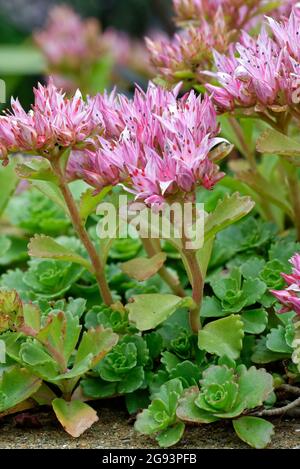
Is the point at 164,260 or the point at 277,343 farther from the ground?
the point at 164,260

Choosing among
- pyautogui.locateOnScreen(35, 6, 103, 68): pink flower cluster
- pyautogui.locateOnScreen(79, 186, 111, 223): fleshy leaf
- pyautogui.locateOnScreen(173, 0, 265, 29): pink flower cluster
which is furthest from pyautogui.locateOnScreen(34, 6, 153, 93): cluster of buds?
pyautogui.locateOnScreen(79, 186, 111, 223): fleshy leaf

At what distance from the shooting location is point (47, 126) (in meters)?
1.36

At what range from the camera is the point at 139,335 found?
1.55 m

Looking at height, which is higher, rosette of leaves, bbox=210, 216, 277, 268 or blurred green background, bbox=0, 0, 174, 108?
blurred green background, bbox=0, 0, 174, 108

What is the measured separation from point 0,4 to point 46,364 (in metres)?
4.95

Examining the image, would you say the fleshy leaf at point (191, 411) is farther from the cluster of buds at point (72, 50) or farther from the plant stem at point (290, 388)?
the cluster of buds at point (72, 50)

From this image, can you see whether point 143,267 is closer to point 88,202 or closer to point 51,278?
point 88,202

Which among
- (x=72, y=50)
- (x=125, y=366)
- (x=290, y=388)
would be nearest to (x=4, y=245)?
(x=125, y=366)

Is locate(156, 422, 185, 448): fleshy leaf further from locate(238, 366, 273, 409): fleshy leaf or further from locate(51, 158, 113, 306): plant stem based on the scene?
locate(51, 158, 113, 306): plant stem

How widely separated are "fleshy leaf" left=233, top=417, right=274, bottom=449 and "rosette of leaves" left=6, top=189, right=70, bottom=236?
0.90 m

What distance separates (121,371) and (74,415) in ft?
0.41

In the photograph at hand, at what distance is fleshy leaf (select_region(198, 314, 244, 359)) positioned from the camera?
1406mm

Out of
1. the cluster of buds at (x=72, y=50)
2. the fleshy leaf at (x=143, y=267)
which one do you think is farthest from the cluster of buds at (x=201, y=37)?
the cluster of buds at (x=72, y=50)
